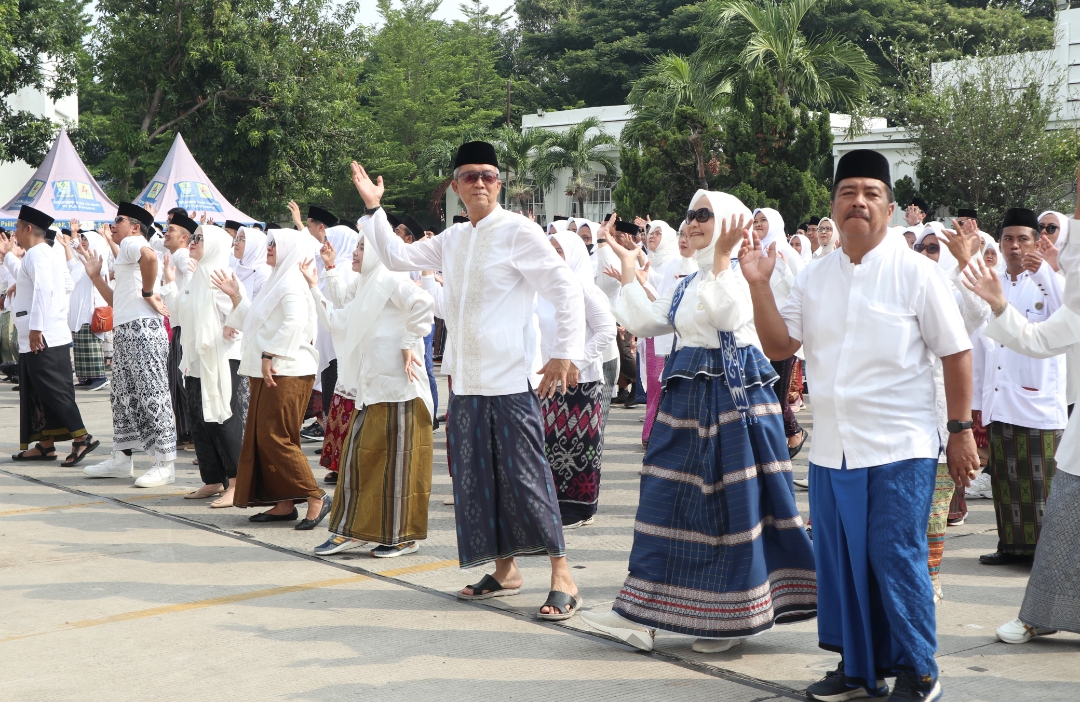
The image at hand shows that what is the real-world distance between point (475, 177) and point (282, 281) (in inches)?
84.2

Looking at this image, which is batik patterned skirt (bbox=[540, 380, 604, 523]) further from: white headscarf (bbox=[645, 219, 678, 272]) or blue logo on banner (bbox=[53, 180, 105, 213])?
blue logo on banner (bbox=[53, 180, 105, 213])

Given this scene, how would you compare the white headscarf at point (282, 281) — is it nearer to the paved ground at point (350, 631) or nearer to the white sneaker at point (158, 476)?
the paved ground at point (350, 631)

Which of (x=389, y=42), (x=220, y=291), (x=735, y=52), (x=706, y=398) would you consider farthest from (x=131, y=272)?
(x=389, y=42)

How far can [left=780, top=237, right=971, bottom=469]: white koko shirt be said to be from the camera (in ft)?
12.1

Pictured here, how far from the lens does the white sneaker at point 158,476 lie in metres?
8.20

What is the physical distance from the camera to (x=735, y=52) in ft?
82.0

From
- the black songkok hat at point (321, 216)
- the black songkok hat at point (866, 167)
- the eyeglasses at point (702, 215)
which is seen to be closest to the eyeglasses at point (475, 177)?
the eyeglasses at point (702, 215)

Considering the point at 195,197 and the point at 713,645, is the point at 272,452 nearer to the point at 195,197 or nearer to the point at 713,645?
the point at 713,645

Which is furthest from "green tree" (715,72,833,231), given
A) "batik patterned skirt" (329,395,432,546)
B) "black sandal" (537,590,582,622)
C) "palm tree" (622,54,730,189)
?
"black sandal" (537,590,582,622)

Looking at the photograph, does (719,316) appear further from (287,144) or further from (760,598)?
(287,144)

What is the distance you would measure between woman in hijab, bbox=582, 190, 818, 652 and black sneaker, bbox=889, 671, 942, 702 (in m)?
0.69

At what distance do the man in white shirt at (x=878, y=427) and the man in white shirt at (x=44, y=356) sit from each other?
704cm

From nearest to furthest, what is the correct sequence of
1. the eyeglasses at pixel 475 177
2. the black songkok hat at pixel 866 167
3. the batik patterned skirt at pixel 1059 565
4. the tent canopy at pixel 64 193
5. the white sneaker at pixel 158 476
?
the black songkok hat at pixel 866 167 < the batik patterned skirt at pixel 1059 565 < the eyeglasses at pixel 475 177 < the white sneaker at pixel 158 476 < the tent canopy at pixel 64 193

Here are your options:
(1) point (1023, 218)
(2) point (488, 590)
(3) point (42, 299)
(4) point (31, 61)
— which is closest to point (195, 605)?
(2) point (488, 590)
